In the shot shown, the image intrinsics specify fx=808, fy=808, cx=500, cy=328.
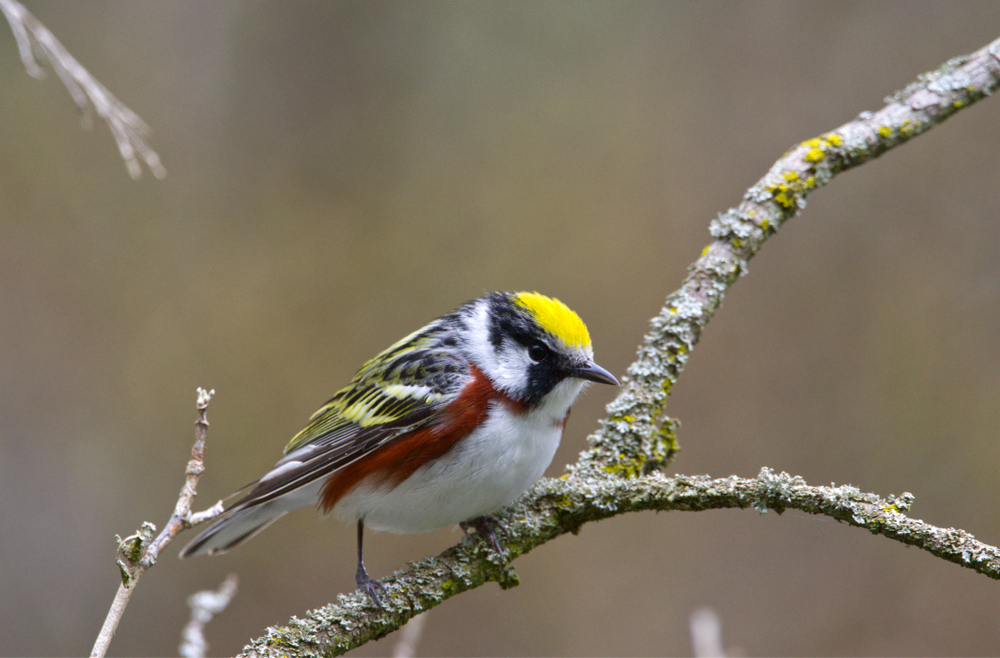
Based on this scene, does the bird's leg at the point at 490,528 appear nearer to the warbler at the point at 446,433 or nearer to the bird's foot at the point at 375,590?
the warbler at the point at 446,433

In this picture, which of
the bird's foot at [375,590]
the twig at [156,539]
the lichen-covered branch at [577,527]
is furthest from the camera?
the bird's foot at [375,590]

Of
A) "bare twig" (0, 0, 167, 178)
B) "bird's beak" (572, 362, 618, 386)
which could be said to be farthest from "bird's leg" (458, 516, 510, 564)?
"bare twig" (0, 0, 167, 178)

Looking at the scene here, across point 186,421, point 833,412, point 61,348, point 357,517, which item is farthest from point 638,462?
point 61,348

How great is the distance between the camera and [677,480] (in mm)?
2781

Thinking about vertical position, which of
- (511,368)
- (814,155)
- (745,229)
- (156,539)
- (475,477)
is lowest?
(156,539)

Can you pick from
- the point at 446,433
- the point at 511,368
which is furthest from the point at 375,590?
the point at 511,368

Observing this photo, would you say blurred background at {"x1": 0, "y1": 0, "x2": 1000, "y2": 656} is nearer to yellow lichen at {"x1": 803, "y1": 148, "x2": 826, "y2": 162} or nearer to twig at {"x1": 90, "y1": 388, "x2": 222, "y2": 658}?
yellow lichen at {"x1": 803, "y1": 148, "x2": 826, "y2": 162}

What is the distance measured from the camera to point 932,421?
18.7 feet

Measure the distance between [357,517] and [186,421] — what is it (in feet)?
10.6

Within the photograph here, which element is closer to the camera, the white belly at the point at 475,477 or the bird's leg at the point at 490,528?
Answer: the bird's leg at the point at 490,528

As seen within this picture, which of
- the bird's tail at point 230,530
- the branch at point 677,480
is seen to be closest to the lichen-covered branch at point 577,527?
the branch at point 677,480

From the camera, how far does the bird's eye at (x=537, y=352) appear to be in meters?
3.65

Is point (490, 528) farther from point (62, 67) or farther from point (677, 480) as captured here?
point (62, 67)

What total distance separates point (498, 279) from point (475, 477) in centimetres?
329
